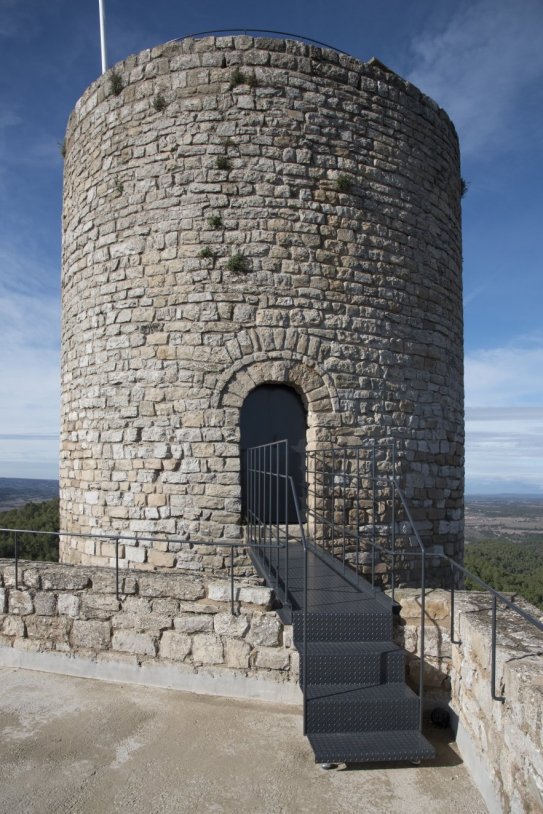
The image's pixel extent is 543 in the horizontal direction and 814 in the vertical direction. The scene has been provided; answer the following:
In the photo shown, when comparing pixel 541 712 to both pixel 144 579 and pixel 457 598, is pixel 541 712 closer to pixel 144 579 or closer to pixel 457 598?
pixel 457 598

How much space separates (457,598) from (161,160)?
622 cm

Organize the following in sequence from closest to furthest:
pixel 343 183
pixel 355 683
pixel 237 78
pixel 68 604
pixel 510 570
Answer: pixel 355 683 < pixel 68 604 < pixel 237 78 < pixel 343 183 < pixel 510 570

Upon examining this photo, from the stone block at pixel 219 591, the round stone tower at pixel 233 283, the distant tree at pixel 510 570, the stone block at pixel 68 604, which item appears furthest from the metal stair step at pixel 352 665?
the distant tree at pixel 510 570

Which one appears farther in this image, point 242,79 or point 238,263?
point 242,79

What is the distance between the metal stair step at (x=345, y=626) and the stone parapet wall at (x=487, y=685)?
39 centimetres

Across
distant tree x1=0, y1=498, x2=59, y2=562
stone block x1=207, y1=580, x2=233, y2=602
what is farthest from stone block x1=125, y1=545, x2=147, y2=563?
distant tree x1=0, y1=498, x2=59, y2=562

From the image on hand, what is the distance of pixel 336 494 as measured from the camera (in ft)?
24.3

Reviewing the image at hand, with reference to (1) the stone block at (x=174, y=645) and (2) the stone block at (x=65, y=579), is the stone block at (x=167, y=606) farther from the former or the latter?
(2) the stone block at (x=65, y=579)

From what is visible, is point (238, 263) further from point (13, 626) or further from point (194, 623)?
point (13, 626)

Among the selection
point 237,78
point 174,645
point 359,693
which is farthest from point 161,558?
point 237,78

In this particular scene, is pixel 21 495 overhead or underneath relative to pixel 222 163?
underneath

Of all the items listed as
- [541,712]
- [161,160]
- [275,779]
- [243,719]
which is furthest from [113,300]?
[541,712]

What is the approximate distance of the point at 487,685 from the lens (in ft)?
12.5

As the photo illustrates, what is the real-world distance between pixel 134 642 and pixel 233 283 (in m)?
4.22
